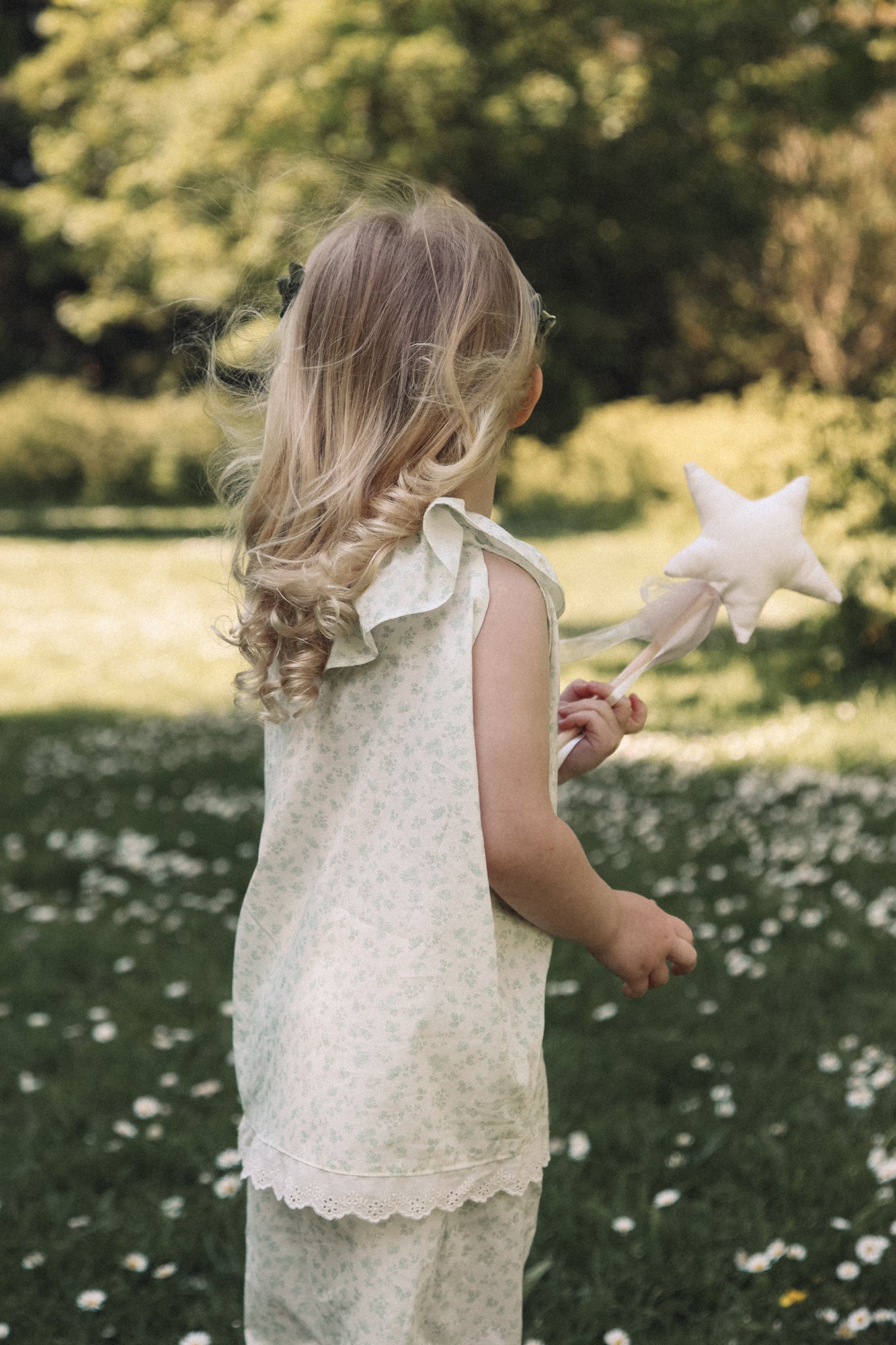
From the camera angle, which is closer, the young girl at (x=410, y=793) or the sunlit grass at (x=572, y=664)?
the young girl at (x=410, y=793)

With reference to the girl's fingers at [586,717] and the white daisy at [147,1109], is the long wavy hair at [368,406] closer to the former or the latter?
the girl's fingers at [586,717]

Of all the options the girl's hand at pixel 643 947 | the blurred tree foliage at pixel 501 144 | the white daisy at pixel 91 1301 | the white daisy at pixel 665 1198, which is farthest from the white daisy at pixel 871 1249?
the blurred tree foliage at pixel 501 144

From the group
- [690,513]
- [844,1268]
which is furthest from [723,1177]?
[690,513]

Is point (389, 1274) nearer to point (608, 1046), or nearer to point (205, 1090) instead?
point (205, 1090)

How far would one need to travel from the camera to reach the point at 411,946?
55.8 inches

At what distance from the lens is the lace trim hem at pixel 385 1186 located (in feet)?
4.70

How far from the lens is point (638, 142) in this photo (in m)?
17.7

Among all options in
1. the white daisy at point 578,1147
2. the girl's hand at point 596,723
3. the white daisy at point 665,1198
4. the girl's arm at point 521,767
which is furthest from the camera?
the white daisy at point 578,1147

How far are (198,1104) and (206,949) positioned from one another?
0.93 m

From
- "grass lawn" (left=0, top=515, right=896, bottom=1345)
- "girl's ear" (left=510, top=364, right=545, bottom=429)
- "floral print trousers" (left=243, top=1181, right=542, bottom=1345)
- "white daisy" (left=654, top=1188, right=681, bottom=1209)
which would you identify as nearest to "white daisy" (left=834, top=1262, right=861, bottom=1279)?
"grass lawn" (left=0, top=515, right=896, bottom=1345)

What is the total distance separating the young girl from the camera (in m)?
1.41

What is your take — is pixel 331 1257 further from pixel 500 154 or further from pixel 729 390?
pixel 729 390

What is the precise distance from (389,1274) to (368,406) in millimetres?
982

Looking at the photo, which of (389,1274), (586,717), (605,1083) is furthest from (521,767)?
(605,1083)
